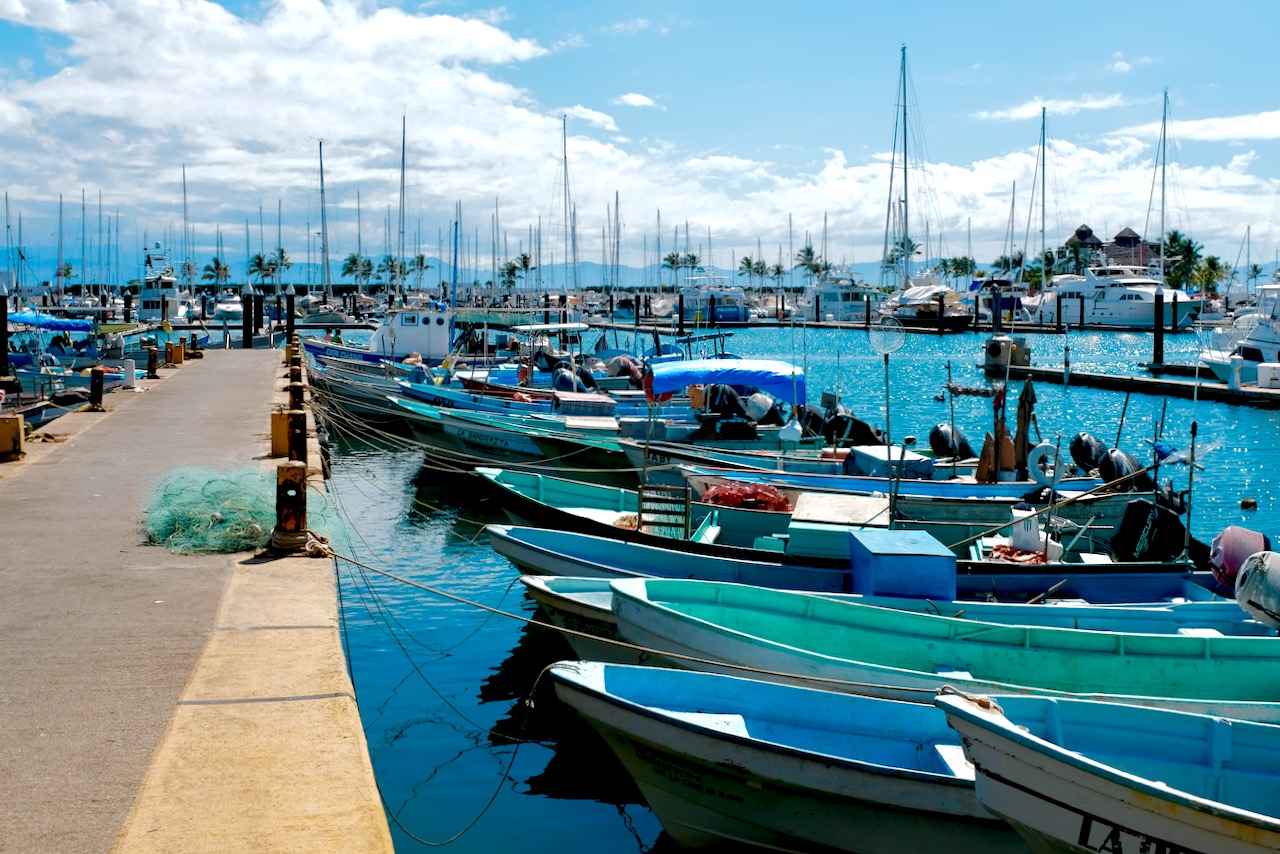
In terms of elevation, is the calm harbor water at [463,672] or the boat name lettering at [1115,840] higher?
the boat name lettering at [1115,840]

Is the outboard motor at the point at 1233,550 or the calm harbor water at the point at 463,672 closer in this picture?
the calm harbor water at the point at 463,672

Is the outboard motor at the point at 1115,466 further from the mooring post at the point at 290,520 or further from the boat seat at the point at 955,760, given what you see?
the mooring post at the point at 290,520

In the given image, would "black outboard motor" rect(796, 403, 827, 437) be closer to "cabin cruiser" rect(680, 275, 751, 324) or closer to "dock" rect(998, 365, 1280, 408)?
"dock" rect(998, 365, 1280, 408)

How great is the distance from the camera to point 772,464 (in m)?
21.3

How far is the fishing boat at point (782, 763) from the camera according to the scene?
7.13m

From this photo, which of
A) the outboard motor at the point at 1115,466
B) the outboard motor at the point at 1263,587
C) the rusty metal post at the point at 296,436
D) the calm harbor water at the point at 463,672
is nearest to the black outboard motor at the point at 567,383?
the calm harbor water at the point at 463,672

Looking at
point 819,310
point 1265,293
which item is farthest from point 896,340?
point 819,310

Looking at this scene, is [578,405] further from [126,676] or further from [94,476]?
[126,676]

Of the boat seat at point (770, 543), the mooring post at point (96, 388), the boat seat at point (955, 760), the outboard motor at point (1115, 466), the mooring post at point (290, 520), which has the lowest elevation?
the boat seat at point (955, 760)

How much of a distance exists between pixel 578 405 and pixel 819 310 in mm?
82887

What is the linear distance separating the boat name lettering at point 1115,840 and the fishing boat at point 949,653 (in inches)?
81.6

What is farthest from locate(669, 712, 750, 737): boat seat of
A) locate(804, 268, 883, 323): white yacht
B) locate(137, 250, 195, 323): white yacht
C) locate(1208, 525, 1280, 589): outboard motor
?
locate(804, 268, 883, 323): white yacht

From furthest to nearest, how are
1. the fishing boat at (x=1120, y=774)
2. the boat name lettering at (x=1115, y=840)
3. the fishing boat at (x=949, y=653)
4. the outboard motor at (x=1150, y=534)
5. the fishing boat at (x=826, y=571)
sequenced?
the outboard motor at (x=1150, y=534) < the fishing boat at (x=826, y=571) < the fishing boat at (x=949, y=653) < the boat name lettering at (x=1115, y=840) < the fishing boat at (x=1120, y=774)

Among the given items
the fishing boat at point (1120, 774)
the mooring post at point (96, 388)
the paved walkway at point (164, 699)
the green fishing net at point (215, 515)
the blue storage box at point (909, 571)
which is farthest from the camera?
the mooring post at point (96, 388)
